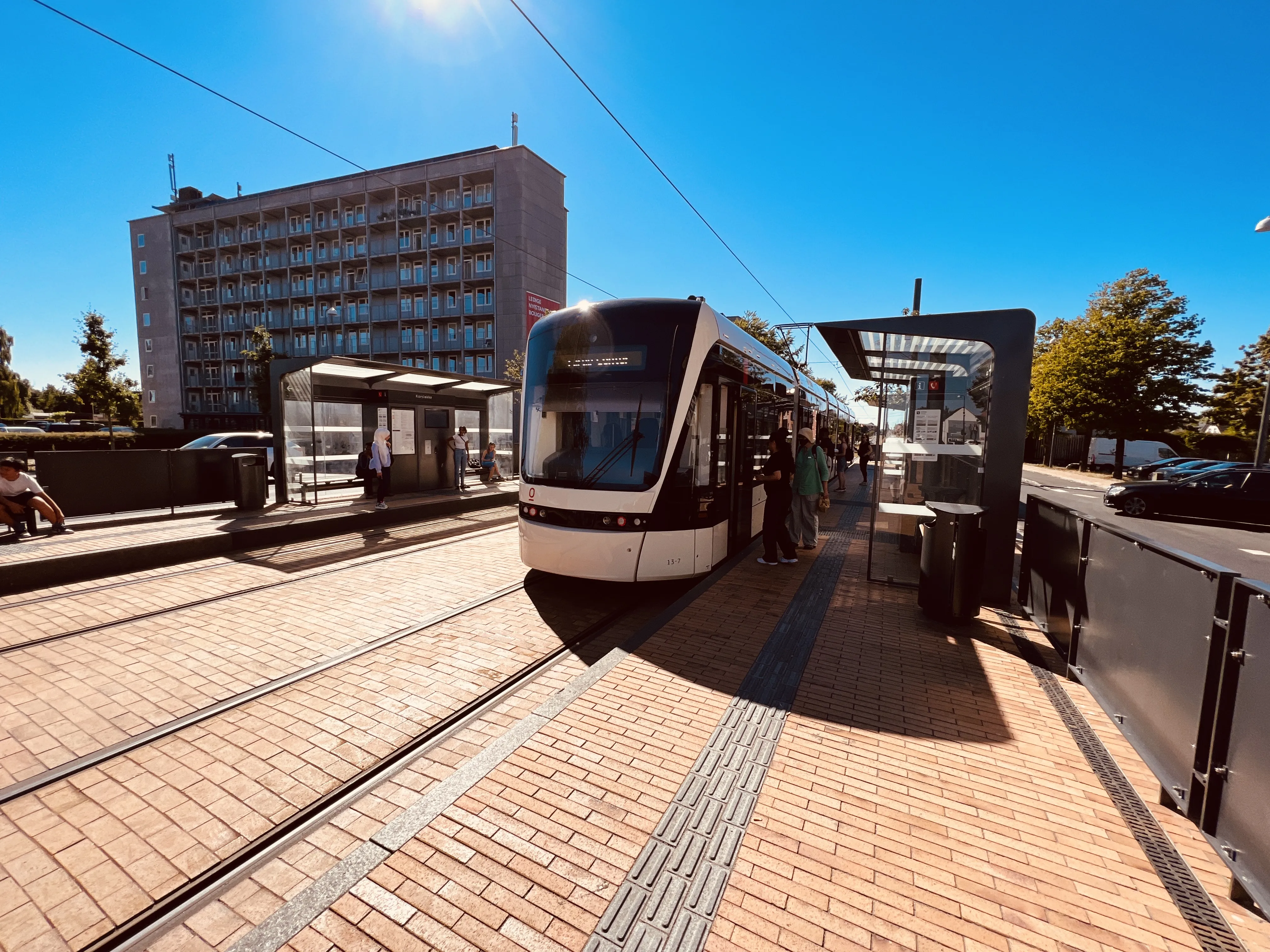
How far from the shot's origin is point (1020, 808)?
9.32 feet

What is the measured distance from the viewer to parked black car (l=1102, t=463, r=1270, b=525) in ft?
45.0

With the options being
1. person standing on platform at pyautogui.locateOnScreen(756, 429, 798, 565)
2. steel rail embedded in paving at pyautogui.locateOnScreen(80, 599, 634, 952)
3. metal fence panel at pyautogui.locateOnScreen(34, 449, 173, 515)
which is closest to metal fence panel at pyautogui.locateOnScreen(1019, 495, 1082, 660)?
person standing on platform at pyautogui.locateOnScreen(756, 429, 798, 565)

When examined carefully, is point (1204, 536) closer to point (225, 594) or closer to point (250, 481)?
point (225, 594)

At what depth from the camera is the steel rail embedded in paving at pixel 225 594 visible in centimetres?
497

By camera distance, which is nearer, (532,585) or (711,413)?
(711,413)

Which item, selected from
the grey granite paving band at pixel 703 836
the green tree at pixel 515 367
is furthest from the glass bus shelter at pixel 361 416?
the green tree at pixel 515 367

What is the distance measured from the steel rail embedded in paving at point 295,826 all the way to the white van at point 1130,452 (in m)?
40.7

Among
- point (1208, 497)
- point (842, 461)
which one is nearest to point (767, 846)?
point (842, 461)

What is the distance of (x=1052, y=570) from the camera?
5.10 m

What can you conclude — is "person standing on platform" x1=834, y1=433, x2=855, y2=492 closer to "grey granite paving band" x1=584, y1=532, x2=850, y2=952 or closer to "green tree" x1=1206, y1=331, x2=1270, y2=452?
"grey granite paving band" x1=584, y1=532, x2=850, y2=952

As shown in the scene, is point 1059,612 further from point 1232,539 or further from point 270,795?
point 1232,539

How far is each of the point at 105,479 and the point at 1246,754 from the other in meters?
15.0

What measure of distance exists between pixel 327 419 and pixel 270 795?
11.3 m

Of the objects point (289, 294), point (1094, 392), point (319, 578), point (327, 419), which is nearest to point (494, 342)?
point (289, 294)
